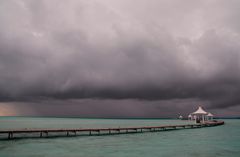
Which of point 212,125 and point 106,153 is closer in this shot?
point 106,153

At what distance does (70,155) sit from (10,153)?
744 cm

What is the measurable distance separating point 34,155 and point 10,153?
3487mm

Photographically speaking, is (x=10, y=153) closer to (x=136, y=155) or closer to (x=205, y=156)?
(x=136, y=155)

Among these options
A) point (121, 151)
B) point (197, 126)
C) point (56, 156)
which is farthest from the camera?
point (197, 126)

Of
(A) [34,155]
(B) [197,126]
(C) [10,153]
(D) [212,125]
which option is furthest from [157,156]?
(D) [212,125]

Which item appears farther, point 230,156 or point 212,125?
point 212,125

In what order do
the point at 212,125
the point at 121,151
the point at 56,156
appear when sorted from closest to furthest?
the point at 56,156 < the point at 121,151 < the point at 212,125

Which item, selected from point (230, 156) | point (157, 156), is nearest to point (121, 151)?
point (157, 156)

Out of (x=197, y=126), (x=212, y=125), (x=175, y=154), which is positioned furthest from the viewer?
(x=212, y=125)

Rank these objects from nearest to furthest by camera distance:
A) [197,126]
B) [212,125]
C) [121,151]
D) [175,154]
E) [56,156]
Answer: [56,156] → [175,154] → [121,151] → [197,126] → [212,125]

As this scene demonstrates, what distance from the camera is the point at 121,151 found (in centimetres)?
3169

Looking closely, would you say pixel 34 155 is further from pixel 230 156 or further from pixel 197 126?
pixel 197 126

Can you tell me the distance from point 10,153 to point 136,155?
1471cm

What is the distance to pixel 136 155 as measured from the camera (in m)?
28.8
